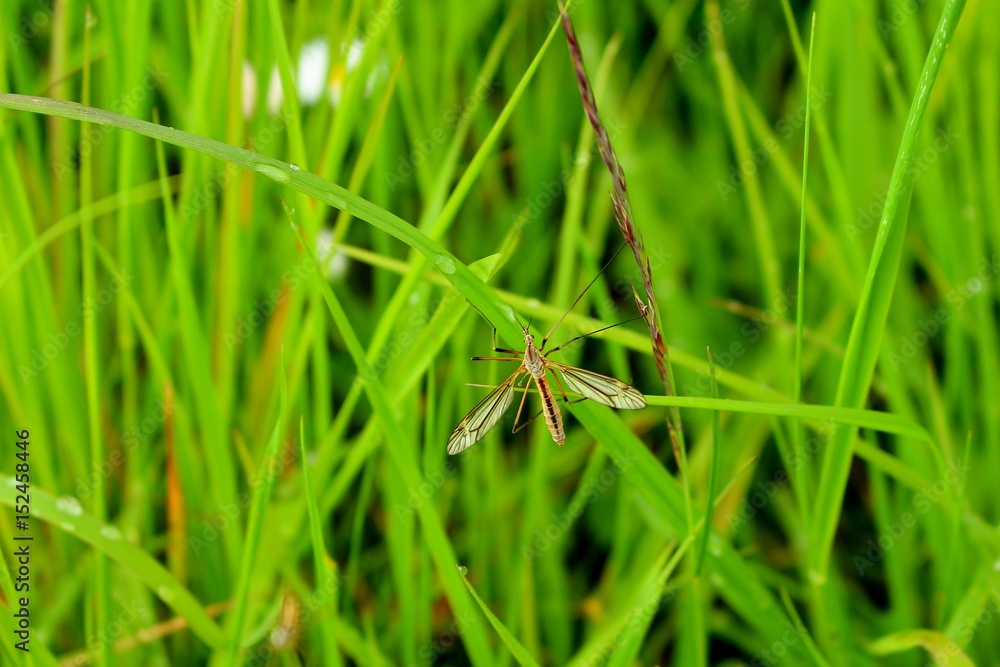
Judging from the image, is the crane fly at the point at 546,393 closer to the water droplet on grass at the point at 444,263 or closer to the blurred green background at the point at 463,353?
the blurred green background at the point at 463,353

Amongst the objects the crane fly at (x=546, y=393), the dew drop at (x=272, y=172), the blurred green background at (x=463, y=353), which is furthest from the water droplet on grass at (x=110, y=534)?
the dew drop at (x=272, y=172)

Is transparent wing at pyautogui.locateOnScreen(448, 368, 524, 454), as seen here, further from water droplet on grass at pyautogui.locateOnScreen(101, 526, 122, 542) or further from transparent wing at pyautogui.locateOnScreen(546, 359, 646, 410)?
water droplet on grass at pyautogui.locateOnScreen(101, 526, 122, 542)

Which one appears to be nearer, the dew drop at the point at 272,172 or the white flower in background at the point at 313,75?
the dew drop at the point at 272,172

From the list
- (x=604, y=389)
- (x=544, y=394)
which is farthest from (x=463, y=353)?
(x=604, y=389)

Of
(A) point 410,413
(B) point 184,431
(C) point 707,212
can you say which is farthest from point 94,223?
(C) point 707,212

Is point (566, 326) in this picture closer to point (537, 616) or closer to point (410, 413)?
point (410, 413)

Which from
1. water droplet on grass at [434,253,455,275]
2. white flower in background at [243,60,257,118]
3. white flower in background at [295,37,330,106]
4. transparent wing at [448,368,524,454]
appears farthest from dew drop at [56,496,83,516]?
white flower in background at [295,37,330,106]
